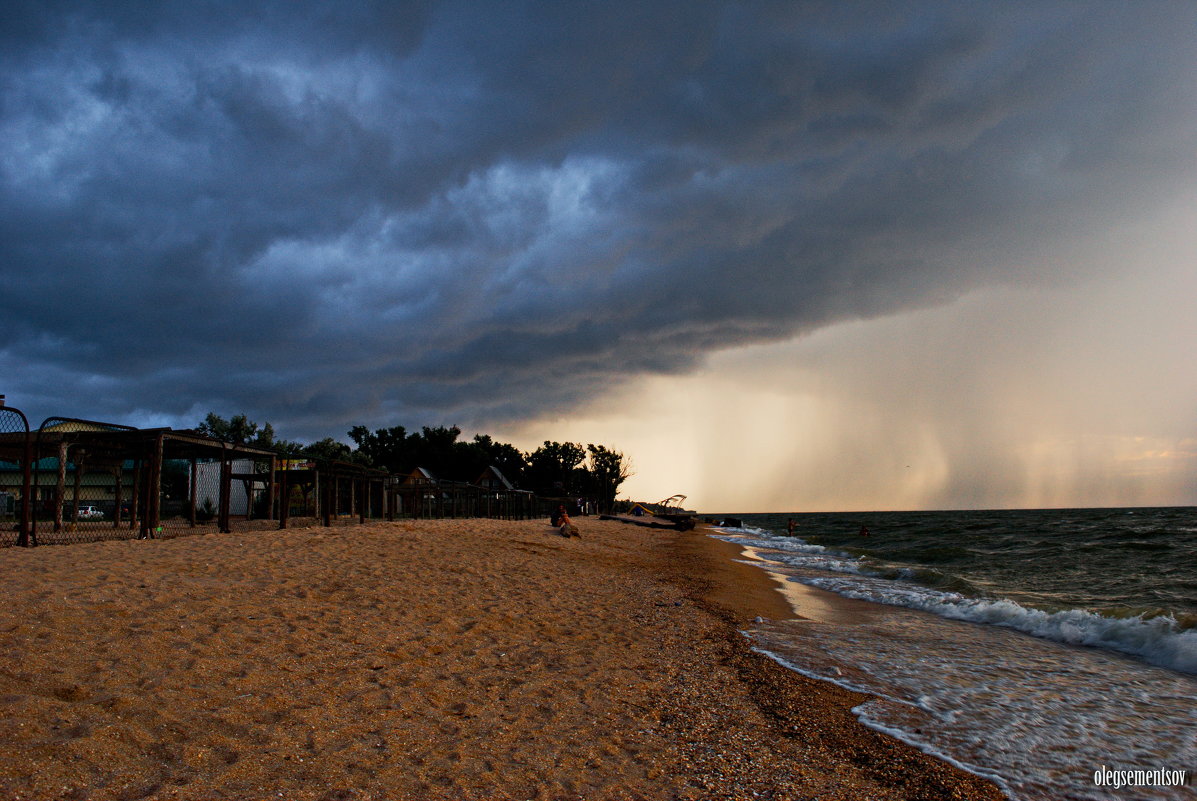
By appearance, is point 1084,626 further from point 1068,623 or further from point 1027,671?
point 1027,671

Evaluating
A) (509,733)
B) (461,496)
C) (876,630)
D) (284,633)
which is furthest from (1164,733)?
(461,496)

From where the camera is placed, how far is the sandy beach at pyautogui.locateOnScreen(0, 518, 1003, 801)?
13.5 ft

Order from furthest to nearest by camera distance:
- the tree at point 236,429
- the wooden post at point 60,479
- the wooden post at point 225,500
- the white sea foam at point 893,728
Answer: the tree at point 236,429
the wooden post at point 225,500
the wooden post at point 60,479
the white sea foam at point 893,728

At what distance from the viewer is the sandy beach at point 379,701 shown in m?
4.12

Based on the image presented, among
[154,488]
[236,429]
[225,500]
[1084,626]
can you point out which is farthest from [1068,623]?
[236,429]

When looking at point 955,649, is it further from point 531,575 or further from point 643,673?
point 531,575

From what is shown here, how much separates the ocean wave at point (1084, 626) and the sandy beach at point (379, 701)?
6521mm

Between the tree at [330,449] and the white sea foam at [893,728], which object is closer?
the white sea foam at [893,728]

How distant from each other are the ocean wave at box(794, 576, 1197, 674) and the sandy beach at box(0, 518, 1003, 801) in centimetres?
652

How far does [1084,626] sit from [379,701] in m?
12.7

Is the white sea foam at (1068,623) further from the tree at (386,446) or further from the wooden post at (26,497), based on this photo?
the tree at (386,446)

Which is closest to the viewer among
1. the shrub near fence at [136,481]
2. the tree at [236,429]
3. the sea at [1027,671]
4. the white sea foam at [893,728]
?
the white sea foam at [893,728]

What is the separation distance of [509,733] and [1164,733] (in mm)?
6689

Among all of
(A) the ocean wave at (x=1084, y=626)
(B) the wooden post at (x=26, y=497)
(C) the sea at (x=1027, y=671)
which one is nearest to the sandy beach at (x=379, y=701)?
(C) the sea at (x=1027, y=671)
